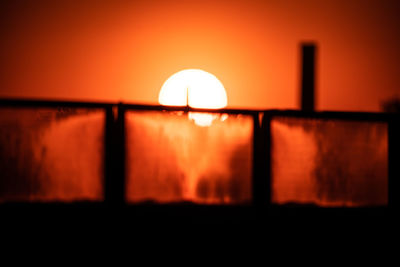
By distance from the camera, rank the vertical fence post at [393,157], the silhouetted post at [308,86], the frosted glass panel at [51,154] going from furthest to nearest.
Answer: the silhouetted post at [308,86]
the vertical fence post at [393,157]
the frosted glass panel at [51,154]

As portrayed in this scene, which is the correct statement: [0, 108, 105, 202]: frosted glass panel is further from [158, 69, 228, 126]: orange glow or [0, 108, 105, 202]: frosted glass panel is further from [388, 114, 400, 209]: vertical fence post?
[388, 114, 400, 209]: vertical fence post

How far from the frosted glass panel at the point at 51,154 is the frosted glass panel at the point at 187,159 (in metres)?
0.54

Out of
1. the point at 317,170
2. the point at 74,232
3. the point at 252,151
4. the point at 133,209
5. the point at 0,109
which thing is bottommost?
the point at 74,232

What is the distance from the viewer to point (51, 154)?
3.94m

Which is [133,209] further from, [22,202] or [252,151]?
[252,151]

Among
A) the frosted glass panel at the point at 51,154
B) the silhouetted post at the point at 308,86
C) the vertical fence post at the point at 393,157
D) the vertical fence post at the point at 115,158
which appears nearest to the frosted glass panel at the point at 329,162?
the vertical fence post at the point at 393,157

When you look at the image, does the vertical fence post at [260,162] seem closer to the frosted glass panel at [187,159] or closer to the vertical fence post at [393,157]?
the frosted glass panel at [187,159]

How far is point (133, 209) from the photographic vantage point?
4043 millimetres

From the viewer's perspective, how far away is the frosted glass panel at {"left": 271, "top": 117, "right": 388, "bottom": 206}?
4.31 metres

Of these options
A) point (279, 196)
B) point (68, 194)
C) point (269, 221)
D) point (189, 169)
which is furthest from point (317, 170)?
point (68, 194)

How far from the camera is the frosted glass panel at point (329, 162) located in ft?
14.1

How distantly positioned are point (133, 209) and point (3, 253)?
195 cm

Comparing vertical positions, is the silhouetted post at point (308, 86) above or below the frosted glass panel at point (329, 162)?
above

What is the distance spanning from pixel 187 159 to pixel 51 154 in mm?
1997
